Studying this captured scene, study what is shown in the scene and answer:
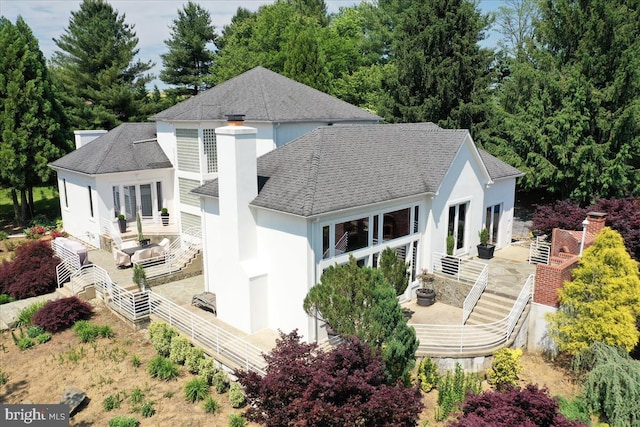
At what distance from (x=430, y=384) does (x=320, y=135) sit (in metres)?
10.8

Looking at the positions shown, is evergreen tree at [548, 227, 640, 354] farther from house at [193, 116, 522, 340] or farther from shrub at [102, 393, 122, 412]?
shrub at [102, 393, 122, 412]

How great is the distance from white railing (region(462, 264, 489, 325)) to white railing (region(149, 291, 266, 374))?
7881mm

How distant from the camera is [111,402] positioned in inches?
546

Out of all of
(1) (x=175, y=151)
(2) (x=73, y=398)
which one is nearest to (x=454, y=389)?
(2) (x=73, y=398)

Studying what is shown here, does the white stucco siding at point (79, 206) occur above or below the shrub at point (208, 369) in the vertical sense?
above

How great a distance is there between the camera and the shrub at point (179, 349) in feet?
53.1

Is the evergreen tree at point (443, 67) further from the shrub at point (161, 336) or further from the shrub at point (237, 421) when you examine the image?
the shrub at point (237, 421)

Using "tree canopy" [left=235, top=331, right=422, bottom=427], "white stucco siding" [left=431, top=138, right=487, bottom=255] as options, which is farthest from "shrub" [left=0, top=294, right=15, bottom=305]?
"white stucco siding" [left=431, top=138, right=487, bottom=255]

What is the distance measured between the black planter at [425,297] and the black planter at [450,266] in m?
1.69

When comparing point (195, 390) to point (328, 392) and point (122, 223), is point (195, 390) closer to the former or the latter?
point (328, 392)

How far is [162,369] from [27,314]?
868cm

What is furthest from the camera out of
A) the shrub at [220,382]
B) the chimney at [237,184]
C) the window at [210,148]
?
the window at [210,148]

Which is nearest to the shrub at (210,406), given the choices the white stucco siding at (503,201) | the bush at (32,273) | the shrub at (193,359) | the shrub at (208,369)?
the shrub at (208,369)

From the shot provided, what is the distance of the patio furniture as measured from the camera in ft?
63.6
